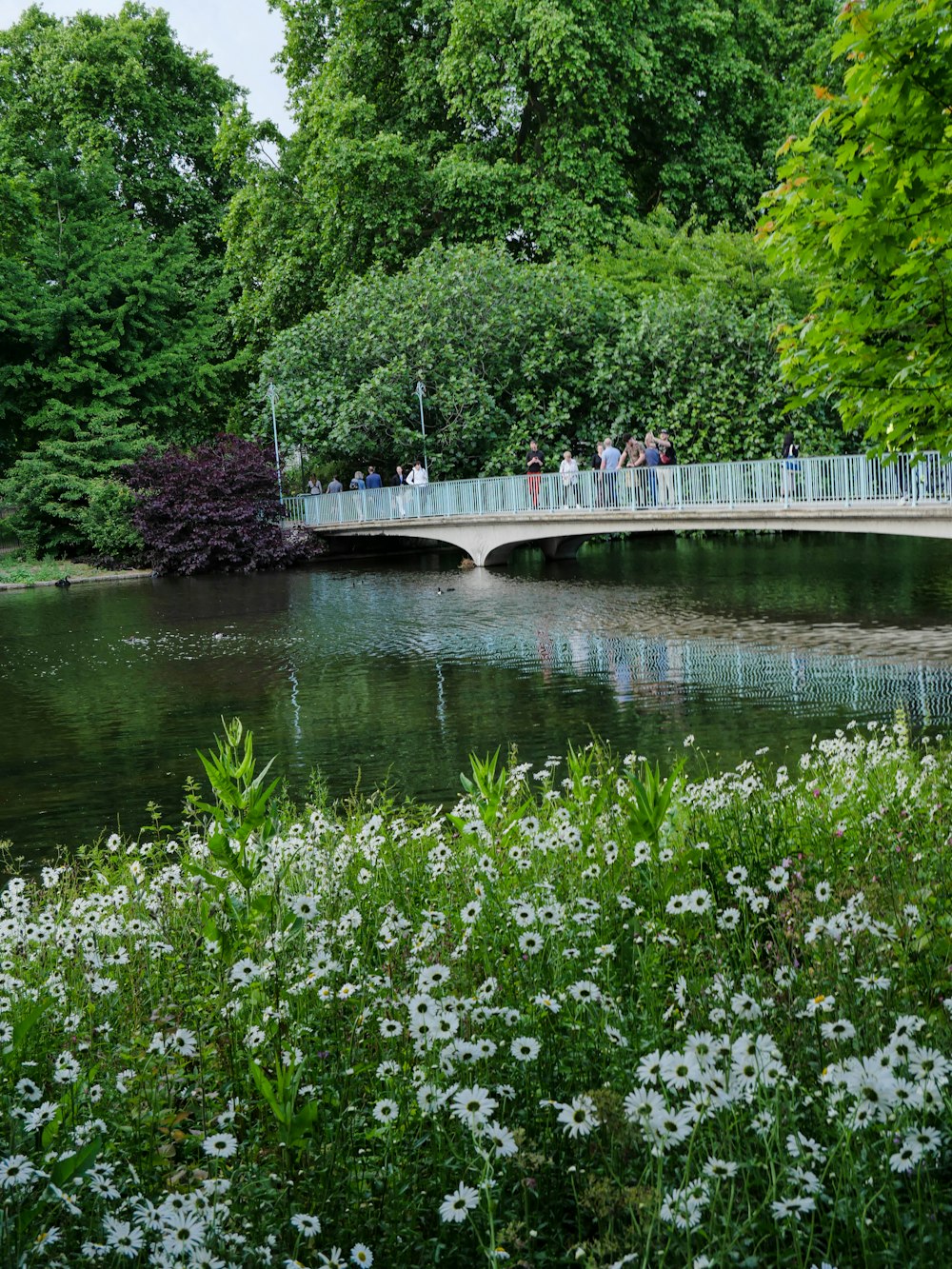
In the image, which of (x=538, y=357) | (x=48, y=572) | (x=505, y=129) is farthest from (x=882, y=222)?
(x=505, y=129)

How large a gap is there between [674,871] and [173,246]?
47720 millimetres

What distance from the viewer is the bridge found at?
2397 cm

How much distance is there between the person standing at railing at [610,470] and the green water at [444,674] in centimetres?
261

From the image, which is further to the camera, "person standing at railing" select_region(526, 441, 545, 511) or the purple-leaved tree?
the purple-leaved tree

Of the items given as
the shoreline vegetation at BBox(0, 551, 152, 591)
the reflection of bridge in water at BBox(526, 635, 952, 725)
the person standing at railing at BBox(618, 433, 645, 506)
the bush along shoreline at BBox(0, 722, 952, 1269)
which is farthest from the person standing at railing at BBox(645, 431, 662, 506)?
the bush along shoreline at BBox(0, 722, 952, 1269)

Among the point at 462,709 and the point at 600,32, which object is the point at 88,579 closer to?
the point at 600,32

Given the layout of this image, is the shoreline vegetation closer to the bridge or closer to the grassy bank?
the grassy bank

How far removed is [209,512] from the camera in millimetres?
38938

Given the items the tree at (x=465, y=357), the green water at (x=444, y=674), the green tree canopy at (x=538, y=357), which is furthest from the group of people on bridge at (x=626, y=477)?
the tree at (x=465, y=357)

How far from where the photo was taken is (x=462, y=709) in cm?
1455

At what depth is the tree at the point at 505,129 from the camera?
38.5m

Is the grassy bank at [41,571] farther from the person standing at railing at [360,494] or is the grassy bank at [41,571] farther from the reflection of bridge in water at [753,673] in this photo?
the reflection of bridge in water at [753,673]

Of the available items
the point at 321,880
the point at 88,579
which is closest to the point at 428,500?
the point at 88,579

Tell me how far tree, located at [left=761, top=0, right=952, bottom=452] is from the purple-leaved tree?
32.1 meters
